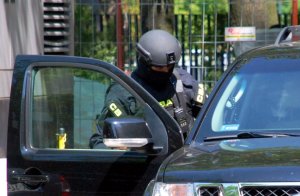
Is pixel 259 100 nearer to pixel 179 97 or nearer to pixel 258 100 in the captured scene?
pixel 258 100

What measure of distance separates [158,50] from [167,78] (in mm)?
280

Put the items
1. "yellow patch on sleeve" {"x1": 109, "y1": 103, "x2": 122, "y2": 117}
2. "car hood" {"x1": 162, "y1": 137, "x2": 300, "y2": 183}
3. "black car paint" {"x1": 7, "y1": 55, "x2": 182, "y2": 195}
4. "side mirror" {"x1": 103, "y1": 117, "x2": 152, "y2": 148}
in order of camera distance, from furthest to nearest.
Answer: "yellow patch on sleeve" {"x1": 109, "y1": 103, "x2": 122, "y2": 117}
"black car paint" {"x1": 7, "y1": 55, "x2": 182, "y2": 195}
"side mirror" {"x1": 103, "y1": 117, "x2": 152, "y2": 148}
"car hood" {"x1": 162, "y1": 137, "x2": 300, "y2": 183}

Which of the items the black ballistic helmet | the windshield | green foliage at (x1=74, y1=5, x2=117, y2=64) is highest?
the black ballistic helmet

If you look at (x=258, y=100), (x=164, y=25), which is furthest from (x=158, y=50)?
(x=164, y=25)

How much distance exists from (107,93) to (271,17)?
6795mm

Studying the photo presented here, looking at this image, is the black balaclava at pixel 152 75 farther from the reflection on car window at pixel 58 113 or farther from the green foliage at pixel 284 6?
the green foliage at pixel 284 6

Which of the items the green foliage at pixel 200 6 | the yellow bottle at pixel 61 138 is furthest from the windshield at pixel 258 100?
the green foliage at pixel 200 6

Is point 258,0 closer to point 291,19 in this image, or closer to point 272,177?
point 291,19

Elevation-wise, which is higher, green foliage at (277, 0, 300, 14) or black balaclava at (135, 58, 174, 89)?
black balaclava at (135, 58, 174, 89)

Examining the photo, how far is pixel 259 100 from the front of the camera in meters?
4.83

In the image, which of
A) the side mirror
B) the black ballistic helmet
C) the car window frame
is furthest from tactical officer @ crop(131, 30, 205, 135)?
the side mirror

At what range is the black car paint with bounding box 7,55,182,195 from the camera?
4.89 m

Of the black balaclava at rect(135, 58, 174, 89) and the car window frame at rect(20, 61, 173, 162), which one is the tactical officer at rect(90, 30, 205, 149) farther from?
the car window frame at rect(20, 61, 173, 162)

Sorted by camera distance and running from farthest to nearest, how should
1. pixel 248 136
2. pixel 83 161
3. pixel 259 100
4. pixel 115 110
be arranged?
pixel 115 110
pixel 83 161
pixel 259 100
pixel 248 136
